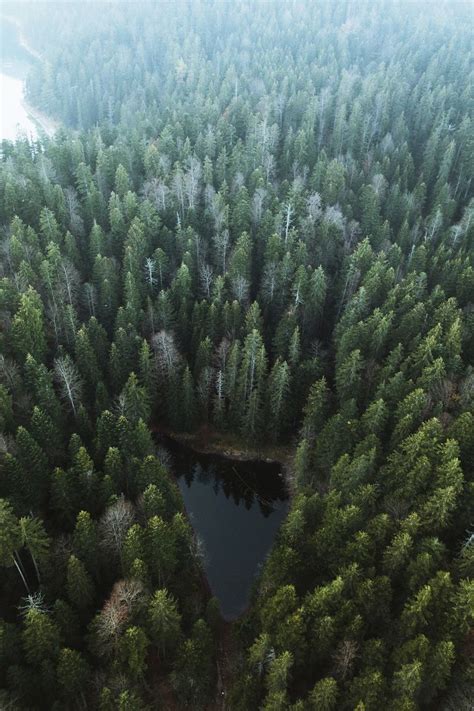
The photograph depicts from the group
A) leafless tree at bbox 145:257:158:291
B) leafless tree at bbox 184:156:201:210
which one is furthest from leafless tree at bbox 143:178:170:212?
leafless tree at bbox 145:257:158:291

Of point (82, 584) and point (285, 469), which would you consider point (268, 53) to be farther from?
point (82, 584)

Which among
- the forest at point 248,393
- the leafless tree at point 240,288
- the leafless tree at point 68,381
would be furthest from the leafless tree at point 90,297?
the leafless tree at point 240,288

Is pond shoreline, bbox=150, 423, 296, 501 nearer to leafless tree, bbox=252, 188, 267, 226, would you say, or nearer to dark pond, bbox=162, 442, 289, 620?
dark pond, bbox=162, 442, 289, 620

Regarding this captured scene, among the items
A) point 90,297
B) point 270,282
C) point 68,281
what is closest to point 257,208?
point 270,282

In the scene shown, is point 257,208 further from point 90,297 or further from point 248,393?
point 248,393

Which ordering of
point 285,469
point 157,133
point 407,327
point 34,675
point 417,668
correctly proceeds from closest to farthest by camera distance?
1. point 417,668
2. point 34,675
3. point 407,327
4. point 285,469
5. point 157,133

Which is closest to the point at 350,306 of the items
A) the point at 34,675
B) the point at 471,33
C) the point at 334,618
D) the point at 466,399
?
the point at 466,399

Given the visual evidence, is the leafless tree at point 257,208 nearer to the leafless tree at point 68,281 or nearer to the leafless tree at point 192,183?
the leafless tree at point 192,183
